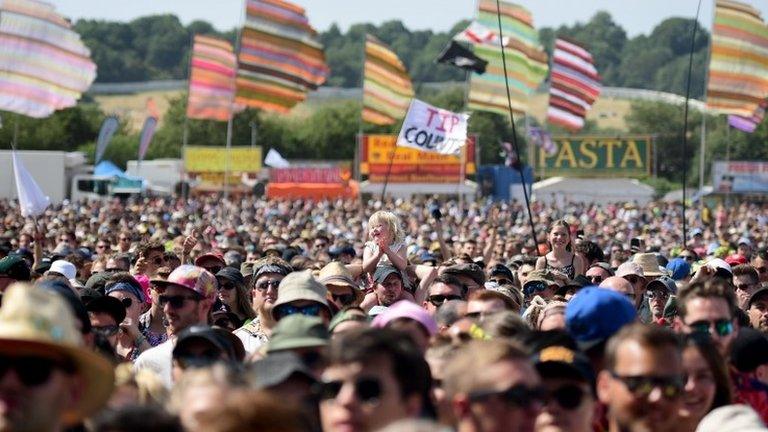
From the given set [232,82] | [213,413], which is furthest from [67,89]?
[213,413]

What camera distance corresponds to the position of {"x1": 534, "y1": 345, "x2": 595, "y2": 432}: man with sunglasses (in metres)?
5.21

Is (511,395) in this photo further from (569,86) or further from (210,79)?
(569,86)

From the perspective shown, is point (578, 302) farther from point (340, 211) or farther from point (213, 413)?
point (340, 211)

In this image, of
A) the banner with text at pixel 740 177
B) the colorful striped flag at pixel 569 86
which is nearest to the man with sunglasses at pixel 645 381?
the colorful striped flag at pixel 569 86

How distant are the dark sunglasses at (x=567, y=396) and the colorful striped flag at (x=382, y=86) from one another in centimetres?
3361

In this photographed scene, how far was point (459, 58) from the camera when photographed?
105 feet

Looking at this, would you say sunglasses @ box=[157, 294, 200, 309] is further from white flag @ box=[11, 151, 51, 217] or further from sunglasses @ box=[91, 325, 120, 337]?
white flag @ box=[11, 151, 51, 217]

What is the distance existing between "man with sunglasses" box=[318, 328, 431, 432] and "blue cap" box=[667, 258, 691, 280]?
29.5 feet

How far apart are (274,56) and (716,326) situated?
1054 inches

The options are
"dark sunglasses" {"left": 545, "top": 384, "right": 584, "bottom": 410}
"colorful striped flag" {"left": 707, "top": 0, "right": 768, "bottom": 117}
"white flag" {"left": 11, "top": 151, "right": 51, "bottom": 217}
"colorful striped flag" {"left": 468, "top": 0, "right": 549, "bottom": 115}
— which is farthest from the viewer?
"colorful striped flag" {"left": 468, "top": 0, "right": 549, "bottom": 115}

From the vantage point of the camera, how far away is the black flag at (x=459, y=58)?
104 ft

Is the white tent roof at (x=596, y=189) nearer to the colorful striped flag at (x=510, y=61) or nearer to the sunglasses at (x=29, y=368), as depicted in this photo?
the colorful striped flag at (x=510, y=61)

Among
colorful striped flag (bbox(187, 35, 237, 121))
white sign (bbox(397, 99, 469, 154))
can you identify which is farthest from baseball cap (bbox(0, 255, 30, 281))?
colorful striped flag (bbox(187, 35, 237, 121))

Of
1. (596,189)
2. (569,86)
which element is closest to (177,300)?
(569,86)
